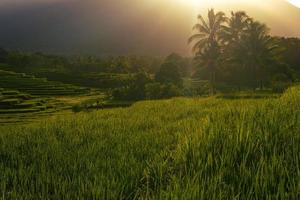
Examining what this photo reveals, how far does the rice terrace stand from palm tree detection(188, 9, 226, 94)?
0.18m

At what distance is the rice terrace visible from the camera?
393 centimetres

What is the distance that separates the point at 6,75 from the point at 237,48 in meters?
61.2

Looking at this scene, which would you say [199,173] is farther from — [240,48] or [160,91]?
[160,91]

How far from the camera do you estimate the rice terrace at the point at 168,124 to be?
393 cm

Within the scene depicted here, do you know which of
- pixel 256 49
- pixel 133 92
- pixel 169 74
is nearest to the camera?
pixel 256 49

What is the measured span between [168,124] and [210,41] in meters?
65.2

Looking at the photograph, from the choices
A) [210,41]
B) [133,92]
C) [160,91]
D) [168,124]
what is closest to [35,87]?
[133,92]

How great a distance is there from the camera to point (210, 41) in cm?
7519

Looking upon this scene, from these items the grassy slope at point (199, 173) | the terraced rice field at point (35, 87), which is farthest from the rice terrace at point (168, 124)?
the terraced rice field at point (35, 87)

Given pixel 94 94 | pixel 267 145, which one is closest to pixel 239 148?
pixel 267 145

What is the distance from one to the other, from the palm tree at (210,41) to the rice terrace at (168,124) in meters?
0.18

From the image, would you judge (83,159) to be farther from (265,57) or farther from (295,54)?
(295,54)

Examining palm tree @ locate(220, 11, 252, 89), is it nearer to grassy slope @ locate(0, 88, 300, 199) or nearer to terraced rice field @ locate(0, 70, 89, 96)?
terraced rice field @ locate(0, 70, 89, 96)

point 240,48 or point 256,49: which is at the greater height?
point 240,48
